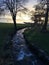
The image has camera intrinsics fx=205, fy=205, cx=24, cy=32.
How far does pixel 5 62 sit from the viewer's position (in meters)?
21.4

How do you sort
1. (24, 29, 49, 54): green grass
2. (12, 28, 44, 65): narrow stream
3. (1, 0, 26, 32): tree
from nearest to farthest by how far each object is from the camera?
(12, 28, 44, 65): narrow stream
(24, 29, 49, 54): green grass
(1, 0, 26, 32): tree

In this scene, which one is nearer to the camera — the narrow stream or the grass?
the narrow stream

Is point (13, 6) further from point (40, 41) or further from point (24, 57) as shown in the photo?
point (24, 57)

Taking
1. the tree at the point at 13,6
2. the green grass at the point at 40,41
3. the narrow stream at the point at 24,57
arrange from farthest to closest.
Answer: the tree at the point at 13,6 < the green grass at the point at 40,41 < the narrow stream at the point at 24,57

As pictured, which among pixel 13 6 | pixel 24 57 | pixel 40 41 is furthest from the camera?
pixel 13 6

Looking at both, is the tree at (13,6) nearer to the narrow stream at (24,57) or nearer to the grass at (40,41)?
the grass at (40,41)

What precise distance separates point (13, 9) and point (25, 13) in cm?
363

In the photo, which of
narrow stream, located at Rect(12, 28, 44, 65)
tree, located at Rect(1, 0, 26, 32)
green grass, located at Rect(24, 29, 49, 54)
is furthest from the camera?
tree, located at Rect(1, 0, 26, 32)

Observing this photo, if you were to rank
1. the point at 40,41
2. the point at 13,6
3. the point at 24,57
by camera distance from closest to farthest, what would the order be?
the point at 24,57, the point at 40,41, the point at 13,6

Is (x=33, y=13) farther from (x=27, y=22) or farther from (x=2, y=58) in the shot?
(x=2, y=58)

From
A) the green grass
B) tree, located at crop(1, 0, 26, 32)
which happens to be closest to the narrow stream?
the green grass

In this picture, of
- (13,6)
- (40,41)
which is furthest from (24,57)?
(13,6)

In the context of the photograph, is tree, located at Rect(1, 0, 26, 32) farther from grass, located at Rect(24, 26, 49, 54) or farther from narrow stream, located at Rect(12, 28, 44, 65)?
narrow stream, located at Rect(12, 28, 44, 65)

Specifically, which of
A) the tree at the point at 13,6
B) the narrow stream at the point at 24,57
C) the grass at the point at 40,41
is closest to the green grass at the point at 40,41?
the grass at the point at 40,41
